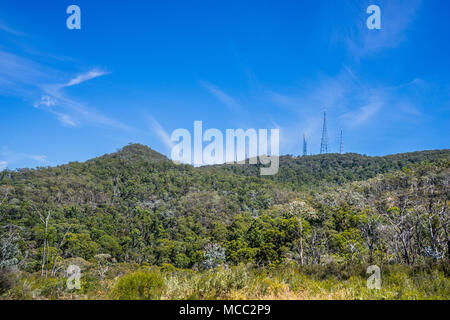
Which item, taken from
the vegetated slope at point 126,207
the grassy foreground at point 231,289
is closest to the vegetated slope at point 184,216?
the vegetated slope at point 126,207

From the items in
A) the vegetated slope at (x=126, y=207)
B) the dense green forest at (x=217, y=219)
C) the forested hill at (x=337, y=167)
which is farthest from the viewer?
the forested hill at (x=337, y=167)

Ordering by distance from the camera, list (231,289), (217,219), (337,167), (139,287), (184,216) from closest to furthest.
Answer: (231,289), (139,287), (217,219), (184,216), (337,167)

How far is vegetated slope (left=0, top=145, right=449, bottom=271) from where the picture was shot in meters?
36.9

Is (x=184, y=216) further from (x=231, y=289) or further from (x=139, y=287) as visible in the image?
(x=231, y=289)

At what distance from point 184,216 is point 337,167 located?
348 ft

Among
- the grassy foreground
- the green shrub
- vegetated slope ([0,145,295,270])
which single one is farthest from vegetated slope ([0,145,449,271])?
the green shrub

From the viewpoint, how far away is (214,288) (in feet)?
18.2

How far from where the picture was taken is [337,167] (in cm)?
15038

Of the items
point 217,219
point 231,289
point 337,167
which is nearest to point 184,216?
point 217,219

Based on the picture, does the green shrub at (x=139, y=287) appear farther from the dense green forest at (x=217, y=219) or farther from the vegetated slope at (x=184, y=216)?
the vegetated slope at (x=184, y=216)

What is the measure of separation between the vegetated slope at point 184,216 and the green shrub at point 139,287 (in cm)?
1275

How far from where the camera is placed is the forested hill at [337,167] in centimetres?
12397

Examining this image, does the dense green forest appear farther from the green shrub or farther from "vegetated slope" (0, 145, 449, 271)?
"vegetated slope" (0, 145, 449, 271)

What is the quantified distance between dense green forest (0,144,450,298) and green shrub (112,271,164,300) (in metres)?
0.09
